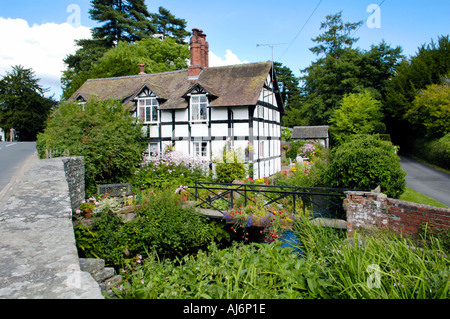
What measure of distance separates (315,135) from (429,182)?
1679 centimetres

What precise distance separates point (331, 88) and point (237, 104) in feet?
73.5

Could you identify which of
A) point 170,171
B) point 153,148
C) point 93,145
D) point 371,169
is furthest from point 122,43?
point 371,169

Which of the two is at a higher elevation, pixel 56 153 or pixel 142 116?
pixel 142 116

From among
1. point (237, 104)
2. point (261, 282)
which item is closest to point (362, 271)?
point (261, 282)

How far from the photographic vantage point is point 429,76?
27859 mm

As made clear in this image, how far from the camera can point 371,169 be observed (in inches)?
333

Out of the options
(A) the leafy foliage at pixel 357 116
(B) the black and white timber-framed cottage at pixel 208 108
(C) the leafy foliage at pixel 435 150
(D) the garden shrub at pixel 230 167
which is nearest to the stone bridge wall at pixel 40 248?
(D) the garden shrub at pixel 230 167

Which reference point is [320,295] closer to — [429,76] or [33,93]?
[429,76]

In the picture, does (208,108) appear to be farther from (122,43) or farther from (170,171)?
(122,43)

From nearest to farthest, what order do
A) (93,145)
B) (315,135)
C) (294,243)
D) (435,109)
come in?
(294,243), (93,145), (435,109), (315,135)

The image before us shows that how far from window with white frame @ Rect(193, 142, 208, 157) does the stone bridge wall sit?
12.4 metres

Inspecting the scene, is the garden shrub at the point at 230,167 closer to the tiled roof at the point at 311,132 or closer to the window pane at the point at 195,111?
the window pane at the point at 195,111

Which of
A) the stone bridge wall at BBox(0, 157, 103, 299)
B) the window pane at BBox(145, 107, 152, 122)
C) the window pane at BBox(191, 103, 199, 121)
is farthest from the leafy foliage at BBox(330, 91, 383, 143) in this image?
the stone bridge wall at BBox(0, 157, 103, 299)
